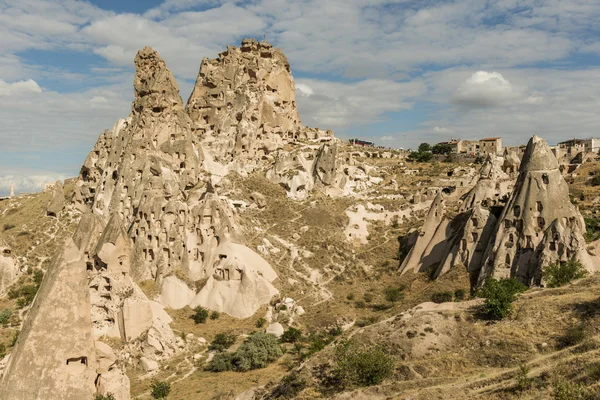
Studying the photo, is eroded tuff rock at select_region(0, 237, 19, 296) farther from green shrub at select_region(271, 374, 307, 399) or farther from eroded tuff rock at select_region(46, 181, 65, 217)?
green shrub at select_region(271, 374, 307, 399)

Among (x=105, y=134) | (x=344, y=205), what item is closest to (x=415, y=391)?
(x=344, y=205)

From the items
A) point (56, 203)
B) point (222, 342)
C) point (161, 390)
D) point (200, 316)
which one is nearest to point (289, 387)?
point (161, 390)

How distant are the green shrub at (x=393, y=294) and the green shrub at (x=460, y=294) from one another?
5.40 meters

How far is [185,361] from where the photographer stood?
33000 millimetres

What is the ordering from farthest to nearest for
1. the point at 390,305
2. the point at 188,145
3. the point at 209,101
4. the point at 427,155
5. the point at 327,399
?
1. the point at 427,155
2. the point at 209,101
3. the point at 188,145
4. the point at 390,305
5. the point at 327,399

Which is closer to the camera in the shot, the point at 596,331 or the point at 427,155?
the point at 596,331

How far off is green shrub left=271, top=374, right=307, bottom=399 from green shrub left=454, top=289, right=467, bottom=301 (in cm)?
1813

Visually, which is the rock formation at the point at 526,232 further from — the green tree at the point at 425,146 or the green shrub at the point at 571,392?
the green tree at the point at 425,146

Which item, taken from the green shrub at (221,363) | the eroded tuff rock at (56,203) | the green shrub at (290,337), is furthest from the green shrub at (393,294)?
the eroded tuff rock at (56,203)

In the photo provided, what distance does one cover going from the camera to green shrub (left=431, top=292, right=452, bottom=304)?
3747 cm

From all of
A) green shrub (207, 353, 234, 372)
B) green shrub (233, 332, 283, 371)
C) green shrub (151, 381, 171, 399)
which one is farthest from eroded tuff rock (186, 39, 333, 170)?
green shrub (151, 381, 171, 399)

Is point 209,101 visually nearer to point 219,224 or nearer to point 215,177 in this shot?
point 215,177

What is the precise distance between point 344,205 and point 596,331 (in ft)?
131

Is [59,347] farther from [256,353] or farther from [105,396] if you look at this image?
[256,353]
